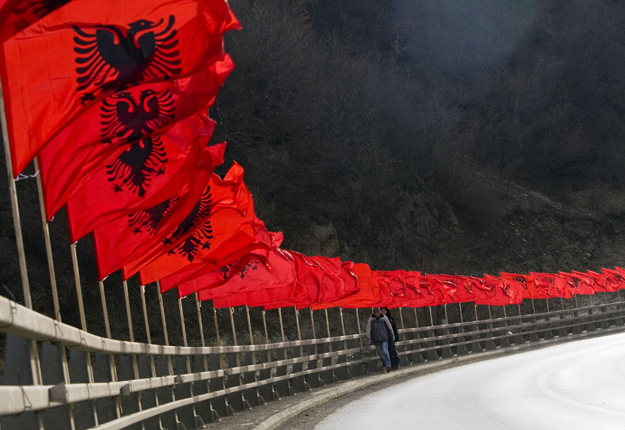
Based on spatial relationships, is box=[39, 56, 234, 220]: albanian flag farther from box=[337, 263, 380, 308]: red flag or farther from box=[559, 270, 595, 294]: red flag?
box=[559, 270, 595, 294]: red flag

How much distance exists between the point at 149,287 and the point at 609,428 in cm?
2293

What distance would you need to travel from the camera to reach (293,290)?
70.7 feet

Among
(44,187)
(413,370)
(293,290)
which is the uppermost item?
(44,187)

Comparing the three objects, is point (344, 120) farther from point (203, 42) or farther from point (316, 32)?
point (203, 42)

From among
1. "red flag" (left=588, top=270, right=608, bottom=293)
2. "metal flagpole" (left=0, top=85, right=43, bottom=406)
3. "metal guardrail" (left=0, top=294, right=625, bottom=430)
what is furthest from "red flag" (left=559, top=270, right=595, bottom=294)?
"metal flagpole" (left=0, top=85, right=43, bottom=406)

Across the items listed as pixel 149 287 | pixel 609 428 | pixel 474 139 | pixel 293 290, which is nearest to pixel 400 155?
pixel 474 139

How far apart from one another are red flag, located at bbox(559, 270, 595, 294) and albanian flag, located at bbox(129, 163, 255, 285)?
3047 cm

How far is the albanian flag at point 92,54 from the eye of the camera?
22.7 ft

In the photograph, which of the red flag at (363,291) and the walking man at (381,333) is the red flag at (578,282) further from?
the walking man at (381,333)

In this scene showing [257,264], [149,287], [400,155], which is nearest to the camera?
[257,264]

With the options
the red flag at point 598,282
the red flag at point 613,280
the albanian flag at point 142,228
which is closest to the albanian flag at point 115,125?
the albanian flag at point 142,228

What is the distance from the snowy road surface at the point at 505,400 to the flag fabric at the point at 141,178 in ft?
15.5

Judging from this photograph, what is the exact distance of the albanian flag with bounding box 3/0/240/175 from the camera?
6918 mm

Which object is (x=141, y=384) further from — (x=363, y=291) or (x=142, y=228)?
(x=363, y=291)
